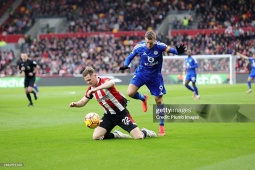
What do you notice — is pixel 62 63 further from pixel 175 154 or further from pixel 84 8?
pixel 175 154

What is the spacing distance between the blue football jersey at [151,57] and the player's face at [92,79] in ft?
7.10

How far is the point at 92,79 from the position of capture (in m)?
11.5

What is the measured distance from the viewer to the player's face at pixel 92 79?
37.4 feet

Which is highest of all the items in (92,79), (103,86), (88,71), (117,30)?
(117,30)

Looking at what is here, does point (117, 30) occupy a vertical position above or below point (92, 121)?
above

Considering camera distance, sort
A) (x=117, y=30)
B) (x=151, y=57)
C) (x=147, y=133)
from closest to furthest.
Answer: (x=147, y=133), (x=151, y=57), (x=117, y=30)

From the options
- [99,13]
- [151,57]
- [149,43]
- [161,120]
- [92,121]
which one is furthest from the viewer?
[99,13]

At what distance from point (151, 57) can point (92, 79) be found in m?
2.39

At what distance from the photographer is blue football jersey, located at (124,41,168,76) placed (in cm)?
1317

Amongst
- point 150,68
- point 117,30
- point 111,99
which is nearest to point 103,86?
point 111,99

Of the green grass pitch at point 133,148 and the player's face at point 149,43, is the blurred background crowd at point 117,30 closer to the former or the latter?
the green grass pitch at point 133,148

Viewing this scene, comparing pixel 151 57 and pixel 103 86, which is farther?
pixel 151 57

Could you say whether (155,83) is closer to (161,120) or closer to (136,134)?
(161,120)

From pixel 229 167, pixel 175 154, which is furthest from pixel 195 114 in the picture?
pixel 229 167
